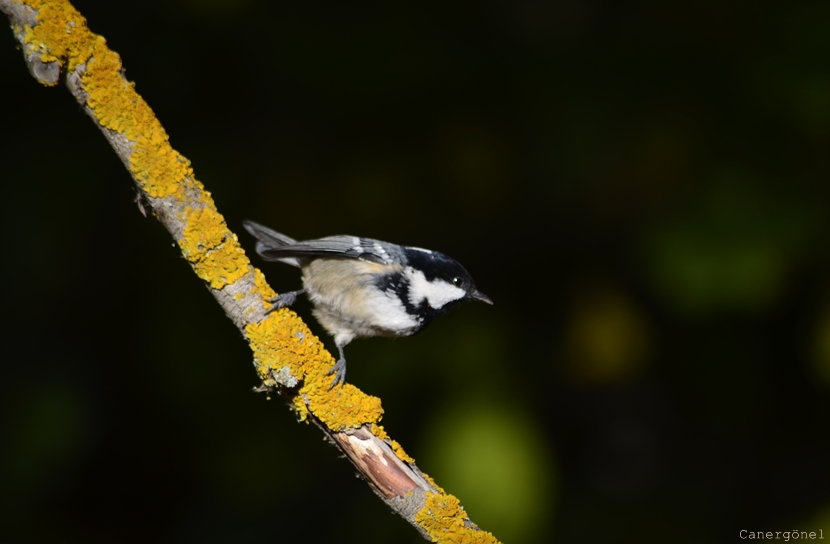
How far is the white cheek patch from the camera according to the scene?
5.55 ft

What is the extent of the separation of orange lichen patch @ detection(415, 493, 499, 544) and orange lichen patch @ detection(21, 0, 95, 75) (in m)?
1.07

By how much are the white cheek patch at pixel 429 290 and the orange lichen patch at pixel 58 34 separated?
3.03 feet

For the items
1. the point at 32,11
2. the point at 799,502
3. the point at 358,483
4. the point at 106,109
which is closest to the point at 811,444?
the point at 799,502

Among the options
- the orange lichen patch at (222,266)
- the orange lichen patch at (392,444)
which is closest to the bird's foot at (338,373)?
the orange lichen patch at (392,444)

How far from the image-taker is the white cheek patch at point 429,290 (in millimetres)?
1692

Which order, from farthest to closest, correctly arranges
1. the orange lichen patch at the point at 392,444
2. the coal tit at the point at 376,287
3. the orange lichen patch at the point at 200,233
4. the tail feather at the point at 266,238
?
the tail feather at the point at 266,238, the coal tit at the point at 376,287, the orange lichen patch at the point at 392,444, the orange lichen patch at the point at 200,233

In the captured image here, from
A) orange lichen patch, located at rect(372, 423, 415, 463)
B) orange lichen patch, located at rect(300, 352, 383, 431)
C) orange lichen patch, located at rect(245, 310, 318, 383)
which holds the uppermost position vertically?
orange lichen patch, located at rect(245, 310, 318, 383)

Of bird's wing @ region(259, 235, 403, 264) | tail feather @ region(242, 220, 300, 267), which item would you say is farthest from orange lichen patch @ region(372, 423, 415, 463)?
tail feather @ region(242, 220, 300, 267)

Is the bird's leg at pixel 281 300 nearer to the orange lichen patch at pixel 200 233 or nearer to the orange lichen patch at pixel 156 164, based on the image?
the orange lichen patch at pixel 200 233

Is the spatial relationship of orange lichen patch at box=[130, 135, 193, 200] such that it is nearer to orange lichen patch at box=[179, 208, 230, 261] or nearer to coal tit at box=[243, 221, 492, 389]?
orange lichen patch at box=[179, 208, 230, 261]

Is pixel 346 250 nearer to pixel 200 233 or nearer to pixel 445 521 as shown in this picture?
pixel 200 233

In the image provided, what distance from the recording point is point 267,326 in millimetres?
1279

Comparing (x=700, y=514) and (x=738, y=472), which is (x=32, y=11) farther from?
(x=738, y=472)

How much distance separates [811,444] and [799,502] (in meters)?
0.23
